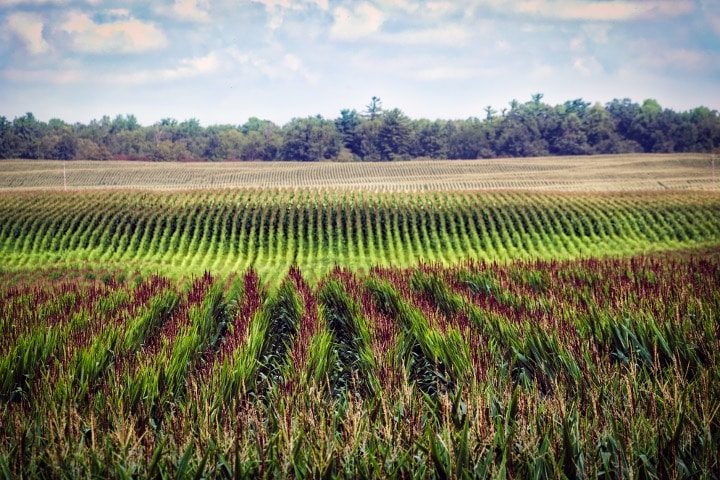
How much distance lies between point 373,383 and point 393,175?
61.6 meters

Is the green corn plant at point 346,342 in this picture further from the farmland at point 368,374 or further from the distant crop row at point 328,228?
the distant crop row at point 328,228

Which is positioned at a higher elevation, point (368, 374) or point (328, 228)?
point (368, 374)

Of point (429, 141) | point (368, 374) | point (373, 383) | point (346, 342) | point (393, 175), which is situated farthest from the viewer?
point (429, 141)

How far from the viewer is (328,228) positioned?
3098 centimetres

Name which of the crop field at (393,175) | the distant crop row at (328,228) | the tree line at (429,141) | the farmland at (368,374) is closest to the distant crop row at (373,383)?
the farmland at (368,374)

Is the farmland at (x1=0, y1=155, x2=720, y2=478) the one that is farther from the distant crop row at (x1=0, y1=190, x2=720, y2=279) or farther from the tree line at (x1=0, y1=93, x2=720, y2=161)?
the tree line at (x1=0, y1=93, x2=720, y2=161)

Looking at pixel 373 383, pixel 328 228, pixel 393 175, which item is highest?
pixel 393 175

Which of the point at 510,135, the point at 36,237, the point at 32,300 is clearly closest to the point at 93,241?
the point at 36,237

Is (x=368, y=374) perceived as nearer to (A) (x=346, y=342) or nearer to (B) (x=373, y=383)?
(B) (x=373, y=383)

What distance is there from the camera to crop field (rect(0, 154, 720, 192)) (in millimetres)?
55844

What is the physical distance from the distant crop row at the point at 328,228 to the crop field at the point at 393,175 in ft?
58.2

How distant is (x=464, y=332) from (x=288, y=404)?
3065mm

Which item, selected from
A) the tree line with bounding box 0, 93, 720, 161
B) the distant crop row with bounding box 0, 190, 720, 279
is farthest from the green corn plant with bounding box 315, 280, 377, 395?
the tree line with bounding box 0, 93, 720, 161

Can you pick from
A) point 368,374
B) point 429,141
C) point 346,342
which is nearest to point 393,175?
point 429,141
